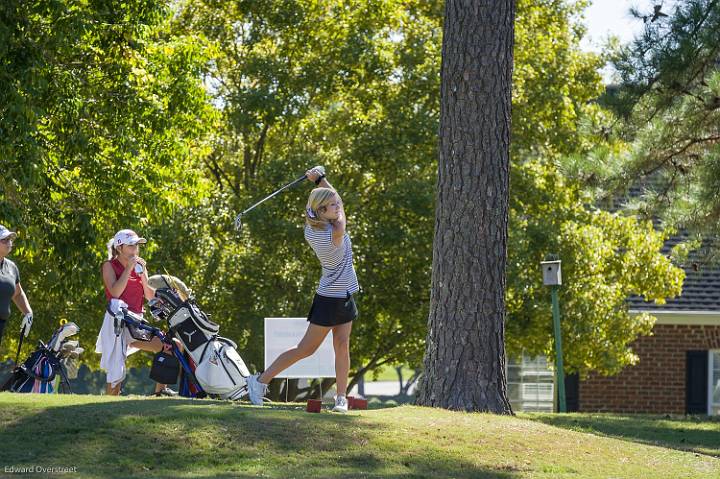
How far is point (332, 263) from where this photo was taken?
30.6 feet

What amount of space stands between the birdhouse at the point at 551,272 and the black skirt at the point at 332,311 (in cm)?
980

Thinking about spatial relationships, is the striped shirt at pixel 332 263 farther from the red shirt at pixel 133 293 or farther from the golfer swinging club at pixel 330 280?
the red shirt at pixel 133 293

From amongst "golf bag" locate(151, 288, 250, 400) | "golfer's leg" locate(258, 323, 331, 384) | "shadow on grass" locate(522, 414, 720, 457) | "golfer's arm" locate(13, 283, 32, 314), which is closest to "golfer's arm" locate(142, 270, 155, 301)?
"golf bag" locate(151, 288, 250, 400)

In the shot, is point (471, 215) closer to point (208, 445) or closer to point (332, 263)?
point (332, 263)

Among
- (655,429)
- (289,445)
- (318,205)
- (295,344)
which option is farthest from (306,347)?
(655,429)

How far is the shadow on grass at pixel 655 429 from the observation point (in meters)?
11.1

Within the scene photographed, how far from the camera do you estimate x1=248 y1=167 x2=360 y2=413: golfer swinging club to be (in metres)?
9.23

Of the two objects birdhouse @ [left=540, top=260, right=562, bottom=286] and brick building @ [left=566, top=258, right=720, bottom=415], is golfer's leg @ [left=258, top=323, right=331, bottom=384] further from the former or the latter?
brick building @ [left=566, top=258, right=720, bottom=415]

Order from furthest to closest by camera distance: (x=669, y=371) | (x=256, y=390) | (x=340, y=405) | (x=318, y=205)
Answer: (x=669, y=371) → (x=256, y=390) → (x=340, y=405) → (x=318, y=205)

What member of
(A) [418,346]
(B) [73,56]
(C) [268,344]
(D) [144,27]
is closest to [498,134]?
(C) [268,344]

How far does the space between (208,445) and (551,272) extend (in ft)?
37.8

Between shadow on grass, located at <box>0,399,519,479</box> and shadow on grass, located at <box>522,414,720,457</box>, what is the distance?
323cm

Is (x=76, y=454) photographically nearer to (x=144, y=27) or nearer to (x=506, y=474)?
(x=506, y=474)

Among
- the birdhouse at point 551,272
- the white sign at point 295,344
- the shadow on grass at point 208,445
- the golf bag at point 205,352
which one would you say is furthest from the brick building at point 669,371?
the shadow on grass at point 208,445
